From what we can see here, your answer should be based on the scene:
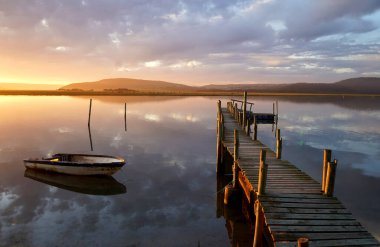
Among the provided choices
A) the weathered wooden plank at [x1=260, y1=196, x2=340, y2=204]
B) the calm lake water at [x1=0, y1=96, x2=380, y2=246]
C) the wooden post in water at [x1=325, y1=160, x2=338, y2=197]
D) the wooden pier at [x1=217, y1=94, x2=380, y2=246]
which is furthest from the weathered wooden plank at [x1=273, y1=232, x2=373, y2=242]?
the calm lake water at [x1=0, y1=96, x2=380, y2=246]

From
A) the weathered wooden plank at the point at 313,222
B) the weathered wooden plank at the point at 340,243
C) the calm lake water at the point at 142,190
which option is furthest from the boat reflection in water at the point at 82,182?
the weathered wooden plank at the point at 340,243

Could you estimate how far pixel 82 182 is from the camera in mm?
17422

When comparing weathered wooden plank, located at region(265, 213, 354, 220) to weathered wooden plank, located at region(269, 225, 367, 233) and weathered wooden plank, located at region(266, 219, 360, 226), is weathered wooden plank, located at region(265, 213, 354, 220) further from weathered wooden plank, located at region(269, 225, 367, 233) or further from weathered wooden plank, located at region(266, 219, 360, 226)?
weathered wooden plank, located at region(269, 225, 367, 233)

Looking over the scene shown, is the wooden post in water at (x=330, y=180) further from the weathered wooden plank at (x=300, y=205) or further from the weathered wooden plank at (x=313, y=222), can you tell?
the weathered wooden plank at (x=313, y=222)

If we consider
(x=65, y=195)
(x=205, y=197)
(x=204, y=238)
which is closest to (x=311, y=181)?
(x=204, y=238)

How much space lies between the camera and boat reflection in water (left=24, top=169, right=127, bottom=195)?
16122 mm

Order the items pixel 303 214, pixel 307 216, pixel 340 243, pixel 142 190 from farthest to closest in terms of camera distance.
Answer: pixel 142 190
pixel 303 214
pixel 307 216
pixel 340 243

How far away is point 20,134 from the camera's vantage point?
31016mm

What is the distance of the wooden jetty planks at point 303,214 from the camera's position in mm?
7293

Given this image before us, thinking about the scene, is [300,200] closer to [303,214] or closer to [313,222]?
[303,214]

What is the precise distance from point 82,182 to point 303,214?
13391mm

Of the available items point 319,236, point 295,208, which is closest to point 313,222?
point 319,236

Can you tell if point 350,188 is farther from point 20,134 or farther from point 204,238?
Result: point 20,134

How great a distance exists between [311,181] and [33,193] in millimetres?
13970
